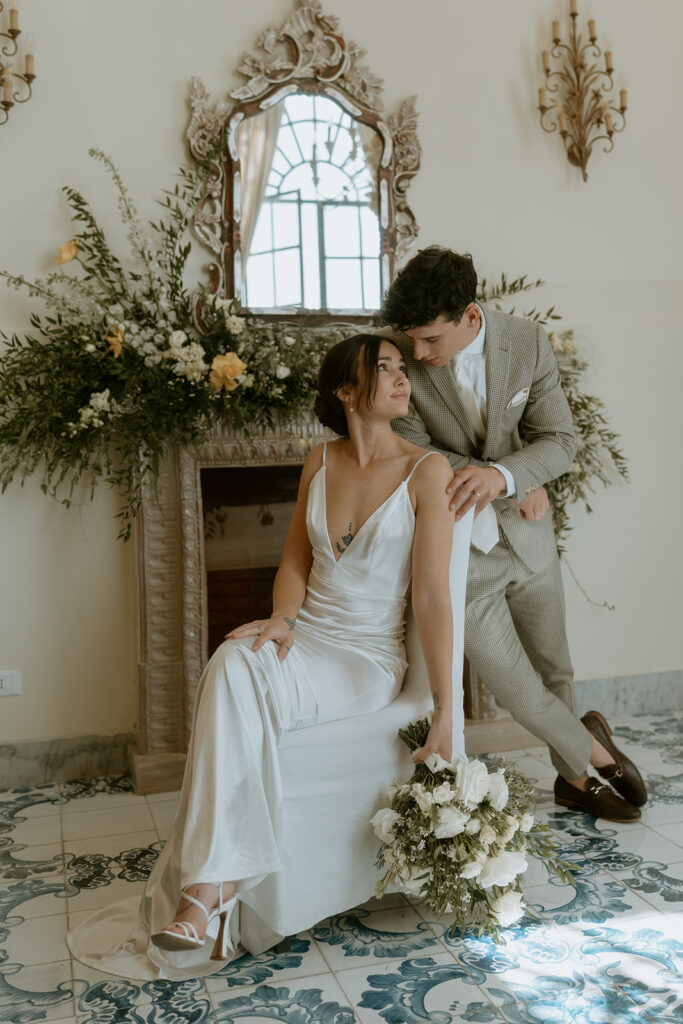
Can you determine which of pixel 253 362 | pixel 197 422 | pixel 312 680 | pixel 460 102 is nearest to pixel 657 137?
pixel 460 102

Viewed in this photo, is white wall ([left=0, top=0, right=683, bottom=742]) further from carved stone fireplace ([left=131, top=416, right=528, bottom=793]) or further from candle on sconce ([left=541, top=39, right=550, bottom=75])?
carved stone fireplace ([left=131, top=416, right=528, bottom=793])

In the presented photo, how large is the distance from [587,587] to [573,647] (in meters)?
0.28

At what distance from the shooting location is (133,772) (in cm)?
370

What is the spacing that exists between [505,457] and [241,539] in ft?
4.81

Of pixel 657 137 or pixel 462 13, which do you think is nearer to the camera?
pixel 462 13

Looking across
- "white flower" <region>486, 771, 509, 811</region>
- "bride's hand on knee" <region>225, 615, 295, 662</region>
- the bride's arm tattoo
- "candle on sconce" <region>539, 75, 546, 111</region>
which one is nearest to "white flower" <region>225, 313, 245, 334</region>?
the bride's arm tattoo

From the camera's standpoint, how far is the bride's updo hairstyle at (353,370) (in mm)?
2625

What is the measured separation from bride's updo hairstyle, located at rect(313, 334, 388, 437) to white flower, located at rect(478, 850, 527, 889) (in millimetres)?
1212

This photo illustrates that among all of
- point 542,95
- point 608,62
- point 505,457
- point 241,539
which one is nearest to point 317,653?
point 505,457

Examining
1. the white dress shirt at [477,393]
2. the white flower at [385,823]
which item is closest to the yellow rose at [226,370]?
the white dress shirt at [477,393]

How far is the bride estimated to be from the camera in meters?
2.23

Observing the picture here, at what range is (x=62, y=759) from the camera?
12.3 ft

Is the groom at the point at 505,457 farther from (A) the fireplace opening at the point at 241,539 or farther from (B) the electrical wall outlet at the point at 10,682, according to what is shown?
(B) the electrical wall outlet at the point at 10,682

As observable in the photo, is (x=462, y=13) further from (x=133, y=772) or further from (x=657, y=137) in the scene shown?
(x=133, y=772)
